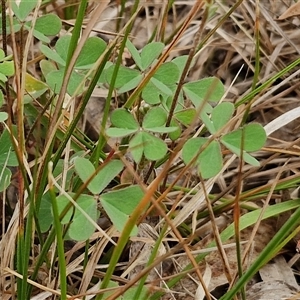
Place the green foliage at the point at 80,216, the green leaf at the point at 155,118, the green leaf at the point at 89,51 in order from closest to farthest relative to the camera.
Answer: the green foliage at the point at 80,216
the green leaf at the point at 155,118
the green leaf at the point at 89,51

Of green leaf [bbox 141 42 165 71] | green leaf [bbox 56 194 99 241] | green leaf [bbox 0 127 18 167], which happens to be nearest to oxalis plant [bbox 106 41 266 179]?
green leaf [bbox 141 42 165 71]

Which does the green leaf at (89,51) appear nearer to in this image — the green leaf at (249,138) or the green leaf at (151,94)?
the green leaf at (151,94)

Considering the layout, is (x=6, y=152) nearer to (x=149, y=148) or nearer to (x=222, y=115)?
(x=149, y=148)

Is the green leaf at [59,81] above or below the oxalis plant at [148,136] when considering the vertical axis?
above

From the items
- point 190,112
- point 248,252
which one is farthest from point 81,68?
point 248,252

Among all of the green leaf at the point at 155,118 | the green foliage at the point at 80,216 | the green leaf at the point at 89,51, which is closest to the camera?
the green foliage at the point at 80,216

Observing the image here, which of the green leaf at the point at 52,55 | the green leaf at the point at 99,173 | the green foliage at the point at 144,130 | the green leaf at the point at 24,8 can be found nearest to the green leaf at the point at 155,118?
the green foliage at the point at 144,130

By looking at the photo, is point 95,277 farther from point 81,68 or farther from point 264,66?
point 264,66
